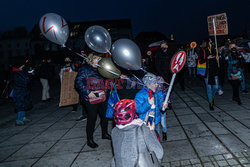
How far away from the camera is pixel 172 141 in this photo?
3.61m

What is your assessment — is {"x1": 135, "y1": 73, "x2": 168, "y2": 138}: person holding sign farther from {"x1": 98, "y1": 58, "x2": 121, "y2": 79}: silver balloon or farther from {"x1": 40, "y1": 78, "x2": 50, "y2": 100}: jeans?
{"x1": 40, "y1": 78, "x2": 50, "y2": 100}: jeans

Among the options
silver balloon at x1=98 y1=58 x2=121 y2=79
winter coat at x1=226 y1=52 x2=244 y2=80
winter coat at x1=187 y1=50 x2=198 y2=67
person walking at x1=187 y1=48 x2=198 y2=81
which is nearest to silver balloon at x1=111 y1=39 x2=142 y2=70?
silver balloon at x1=98 y1=58 x2=121 y2=79

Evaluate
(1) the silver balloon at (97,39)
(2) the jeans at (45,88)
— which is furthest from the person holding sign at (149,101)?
(2) the jeans at (45,88)

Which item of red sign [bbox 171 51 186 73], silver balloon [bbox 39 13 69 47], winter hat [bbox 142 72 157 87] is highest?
silver balloon [bbox 39 13 69 47]

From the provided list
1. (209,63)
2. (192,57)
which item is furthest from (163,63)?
(192,57)

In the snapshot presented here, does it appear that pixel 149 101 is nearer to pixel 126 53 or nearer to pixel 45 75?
pixel 126 53

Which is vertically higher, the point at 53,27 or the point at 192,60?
the point at 53,27

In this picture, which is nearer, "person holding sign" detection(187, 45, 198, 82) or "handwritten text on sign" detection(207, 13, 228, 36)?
"handwritten text on sign" detection(207, 13, 228, 36)

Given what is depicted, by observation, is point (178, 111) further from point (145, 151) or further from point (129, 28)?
point (129, 28)

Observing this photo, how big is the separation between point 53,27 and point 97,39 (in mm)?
973

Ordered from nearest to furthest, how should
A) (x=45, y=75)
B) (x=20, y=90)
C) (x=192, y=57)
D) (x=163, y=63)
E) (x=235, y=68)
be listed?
(x=163, y=63)
(x=20, y=90)
(x=235, y=68)
(x=45, y=75)
(x=192, y=57)

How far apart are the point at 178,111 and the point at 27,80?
4.83 meters

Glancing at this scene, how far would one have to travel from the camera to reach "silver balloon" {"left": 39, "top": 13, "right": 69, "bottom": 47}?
3.60m

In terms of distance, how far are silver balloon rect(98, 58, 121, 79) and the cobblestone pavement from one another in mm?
1493
